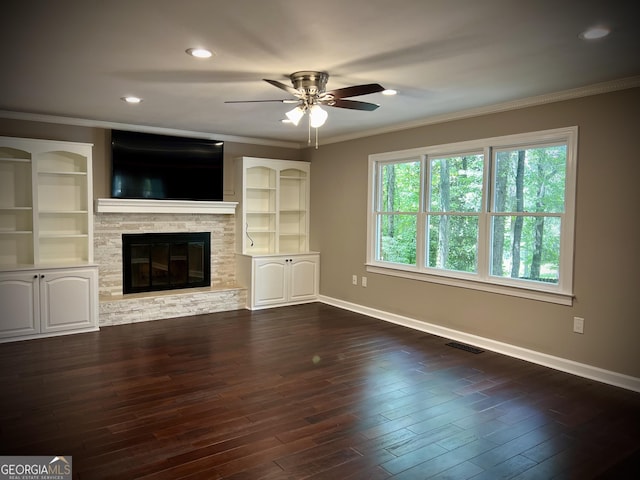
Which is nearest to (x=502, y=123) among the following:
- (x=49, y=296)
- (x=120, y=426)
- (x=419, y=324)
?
(x=419, y=324)

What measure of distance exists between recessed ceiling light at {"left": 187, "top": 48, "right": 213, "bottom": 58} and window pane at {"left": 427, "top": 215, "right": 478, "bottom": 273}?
10.5 ft

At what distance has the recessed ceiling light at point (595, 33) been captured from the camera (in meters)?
2.65

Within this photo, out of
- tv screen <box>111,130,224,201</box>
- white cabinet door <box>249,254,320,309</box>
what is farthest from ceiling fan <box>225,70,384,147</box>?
white cabinet door <box>249,254,320,309</box>

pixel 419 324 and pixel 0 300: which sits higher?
pixel 0 300

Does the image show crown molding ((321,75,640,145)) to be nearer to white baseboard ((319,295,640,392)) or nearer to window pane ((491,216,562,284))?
window pane ((491,216,562,284))

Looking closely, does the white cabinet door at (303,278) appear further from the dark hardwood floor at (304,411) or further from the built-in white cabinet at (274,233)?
the dark hardwood floor at (304,411)

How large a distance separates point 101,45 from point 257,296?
415 cm

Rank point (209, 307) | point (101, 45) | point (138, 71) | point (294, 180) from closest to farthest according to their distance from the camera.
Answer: point (101, 45) < point (138, 71) < point (209, 307) < point (294, 180)

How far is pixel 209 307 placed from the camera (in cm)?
632

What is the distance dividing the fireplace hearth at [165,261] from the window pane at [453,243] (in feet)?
10.4

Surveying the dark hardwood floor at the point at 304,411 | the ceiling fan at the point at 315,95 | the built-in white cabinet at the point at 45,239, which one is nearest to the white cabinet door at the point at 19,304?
the built-in white cabinet at the point at 45,239

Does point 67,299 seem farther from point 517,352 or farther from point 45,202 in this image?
point 517,352

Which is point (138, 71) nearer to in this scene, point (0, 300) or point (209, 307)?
point (0, 300)

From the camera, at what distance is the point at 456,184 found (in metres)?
5.22
